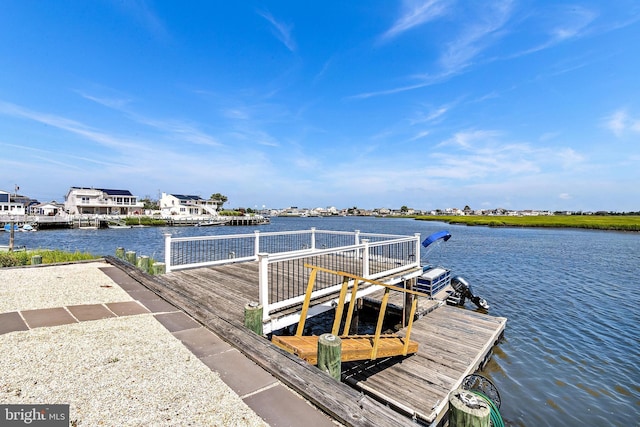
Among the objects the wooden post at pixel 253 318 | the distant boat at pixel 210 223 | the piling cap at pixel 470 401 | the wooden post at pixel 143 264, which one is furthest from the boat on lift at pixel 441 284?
the distant boat at pixel 210 223

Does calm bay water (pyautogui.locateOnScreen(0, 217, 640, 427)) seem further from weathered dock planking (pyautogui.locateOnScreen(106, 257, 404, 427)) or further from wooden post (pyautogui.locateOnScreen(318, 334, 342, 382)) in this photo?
weathered dock planking (pyautogui.locateOnScreen(106, 257, 404, 427))

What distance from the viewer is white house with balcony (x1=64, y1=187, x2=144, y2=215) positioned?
195 ft

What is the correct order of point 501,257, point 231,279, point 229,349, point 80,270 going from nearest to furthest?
point 229,349
point 231,279
point 80,270
point 501,257

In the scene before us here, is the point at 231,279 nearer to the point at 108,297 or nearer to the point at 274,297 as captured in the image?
the point at 274,297

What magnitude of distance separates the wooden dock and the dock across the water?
0.01m

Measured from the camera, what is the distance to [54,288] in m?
6.88

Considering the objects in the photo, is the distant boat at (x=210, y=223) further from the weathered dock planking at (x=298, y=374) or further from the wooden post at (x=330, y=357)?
the wooden post at (x=330, y=357)

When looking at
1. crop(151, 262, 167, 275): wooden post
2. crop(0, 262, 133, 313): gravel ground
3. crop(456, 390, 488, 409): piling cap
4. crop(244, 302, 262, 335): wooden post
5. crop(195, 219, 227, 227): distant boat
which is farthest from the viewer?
crop(195, 219, 227, 227): distant boat

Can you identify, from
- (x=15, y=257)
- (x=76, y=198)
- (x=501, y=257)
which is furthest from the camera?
(x=76, y=198)

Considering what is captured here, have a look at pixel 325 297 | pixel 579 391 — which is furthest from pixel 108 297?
pixel 579 391

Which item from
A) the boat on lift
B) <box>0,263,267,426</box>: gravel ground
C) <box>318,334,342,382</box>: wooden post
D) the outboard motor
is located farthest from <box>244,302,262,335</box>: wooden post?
the outboard motor

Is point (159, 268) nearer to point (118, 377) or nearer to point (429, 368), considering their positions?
point (118, 377)

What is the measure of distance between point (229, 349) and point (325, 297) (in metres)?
3.22

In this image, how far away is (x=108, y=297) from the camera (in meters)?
6.42
